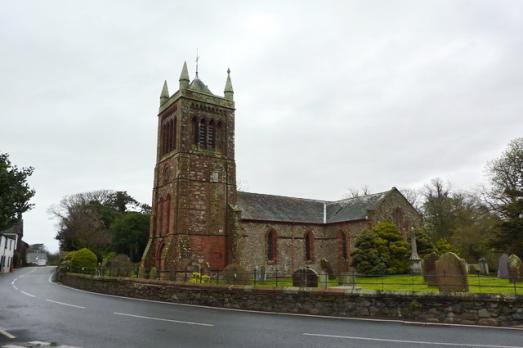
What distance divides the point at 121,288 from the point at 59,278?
51.4ft

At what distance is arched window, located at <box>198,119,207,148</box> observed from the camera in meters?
33.6

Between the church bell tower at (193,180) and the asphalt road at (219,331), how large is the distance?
15750mm

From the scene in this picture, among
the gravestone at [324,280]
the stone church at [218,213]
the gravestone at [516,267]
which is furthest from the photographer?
the stone church at [218,213]

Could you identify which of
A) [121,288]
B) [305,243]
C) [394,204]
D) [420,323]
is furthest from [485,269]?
[121,288]

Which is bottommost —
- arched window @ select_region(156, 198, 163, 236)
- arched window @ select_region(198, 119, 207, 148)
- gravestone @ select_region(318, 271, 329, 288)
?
gravestone @ select_region(318, 271, 329, 288)

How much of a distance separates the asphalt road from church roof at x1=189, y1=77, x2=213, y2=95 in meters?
23.4

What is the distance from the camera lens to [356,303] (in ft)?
44.6

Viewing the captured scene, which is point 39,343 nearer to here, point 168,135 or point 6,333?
point 6,333

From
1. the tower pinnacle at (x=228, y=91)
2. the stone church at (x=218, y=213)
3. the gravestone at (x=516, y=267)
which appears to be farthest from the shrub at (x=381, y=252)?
the tower pinnacle at (x=228, y=91)

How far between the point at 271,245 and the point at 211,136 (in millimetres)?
11034

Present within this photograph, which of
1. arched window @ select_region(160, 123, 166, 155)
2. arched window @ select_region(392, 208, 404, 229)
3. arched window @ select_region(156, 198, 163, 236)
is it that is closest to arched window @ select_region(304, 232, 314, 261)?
arched window @ select_region(392, 208, 404, 229)

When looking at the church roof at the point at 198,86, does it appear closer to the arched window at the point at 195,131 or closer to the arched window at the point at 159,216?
the arched window at the point at 195,131

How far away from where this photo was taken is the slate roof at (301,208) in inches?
1379

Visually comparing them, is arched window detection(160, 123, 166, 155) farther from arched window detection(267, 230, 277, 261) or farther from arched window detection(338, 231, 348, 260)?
arched window detection(338, 231, 348, 260)
